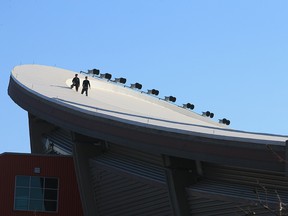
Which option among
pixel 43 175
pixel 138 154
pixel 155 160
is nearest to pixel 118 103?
pixel 43 175

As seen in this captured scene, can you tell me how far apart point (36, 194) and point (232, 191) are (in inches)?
547

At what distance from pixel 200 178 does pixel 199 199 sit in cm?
91

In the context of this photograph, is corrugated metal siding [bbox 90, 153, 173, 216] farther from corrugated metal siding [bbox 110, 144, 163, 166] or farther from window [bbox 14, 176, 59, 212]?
window [bbox 14, 176, 59, 212]

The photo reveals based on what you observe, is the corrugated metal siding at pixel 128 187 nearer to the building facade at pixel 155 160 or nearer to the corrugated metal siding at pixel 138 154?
the building facade at pixel 155 160

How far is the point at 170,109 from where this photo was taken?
61.8 m

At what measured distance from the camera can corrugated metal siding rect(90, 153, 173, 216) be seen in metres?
35.2

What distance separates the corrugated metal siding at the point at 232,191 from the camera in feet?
94.3

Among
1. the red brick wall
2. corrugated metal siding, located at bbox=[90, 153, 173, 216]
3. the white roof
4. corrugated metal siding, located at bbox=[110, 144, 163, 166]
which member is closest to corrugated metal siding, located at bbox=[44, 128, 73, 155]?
the red brick wall

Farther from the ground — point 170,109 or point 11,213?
point 170,109

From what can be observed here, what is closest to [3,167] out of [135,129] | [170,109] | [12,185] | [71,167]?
[12,185]

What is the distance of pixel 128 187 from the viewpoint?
3725cm

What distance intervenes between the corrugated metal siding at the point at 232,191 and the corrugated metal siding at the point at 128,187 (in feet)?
7.46

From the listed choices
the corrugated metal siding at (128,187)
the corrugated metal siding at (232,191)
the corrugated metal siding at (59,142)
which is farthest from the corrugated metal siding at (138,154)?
the corrugated metal siding at (59,142)

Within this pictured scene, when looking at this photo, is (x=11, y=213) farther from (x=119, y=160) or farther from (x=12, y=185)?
(x=119, y=160)
